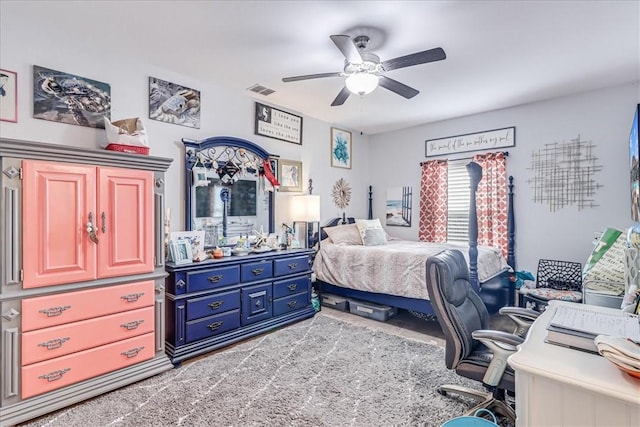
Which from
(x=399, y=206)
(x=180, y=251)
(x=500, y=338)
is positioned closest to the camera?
(x=500, y=338)

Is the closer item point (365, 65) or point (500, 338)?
point (500, 338)

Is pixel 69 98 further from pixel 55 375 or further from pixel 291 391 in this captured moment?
pixel 291 391

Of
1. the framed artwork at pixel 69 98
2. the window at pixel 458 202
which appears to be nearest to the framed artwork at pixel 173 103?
the framed artwork at pixel 69 98

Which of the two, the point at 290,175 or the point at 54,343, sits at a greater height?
the point at 290,175

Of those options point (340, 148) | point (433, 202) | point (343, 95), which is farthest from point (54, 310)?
point (433, 202)

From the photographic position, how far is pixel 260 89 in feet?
12.0

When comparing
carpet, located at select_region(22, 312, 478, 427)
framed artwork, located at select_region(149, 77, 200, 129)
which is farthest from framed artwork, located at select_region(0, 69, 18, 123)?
carpet, located at select_region(22, 312, 478, 427)

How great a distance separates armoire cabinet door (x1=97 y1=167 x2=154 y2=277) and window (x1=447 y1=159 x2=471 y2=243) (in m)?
3.97

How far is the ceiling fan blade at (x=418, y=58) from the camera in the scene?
2156 mm

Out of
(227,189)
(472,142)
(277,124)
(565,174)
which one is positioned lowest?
(227,189)

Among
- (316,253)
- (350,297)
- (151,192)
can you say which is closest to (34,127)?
(151,192)

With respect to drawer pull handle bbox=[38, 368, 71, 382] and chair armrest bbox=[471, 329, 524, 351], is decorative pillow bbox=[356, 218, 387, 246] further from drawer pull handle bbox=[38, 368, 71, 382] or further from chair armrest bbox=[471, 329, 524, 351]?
drawer pull handle bbox=[38, 368, 71, 382]

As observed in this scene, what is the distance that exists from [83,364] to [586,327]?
9.47ft

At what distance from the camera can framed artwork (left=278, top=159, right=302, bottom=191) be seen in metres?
4.25
